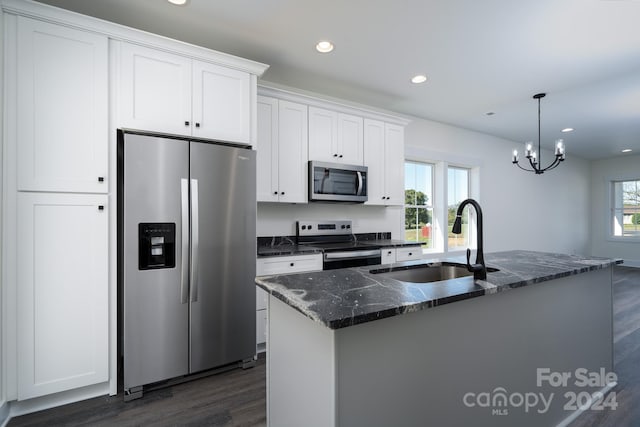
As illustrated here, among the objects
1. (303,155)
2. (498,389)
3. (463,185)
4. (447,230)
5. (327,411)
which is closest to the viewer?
(327,411)

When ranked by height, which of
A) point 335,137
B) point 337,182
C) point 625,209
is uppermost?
point 335,137

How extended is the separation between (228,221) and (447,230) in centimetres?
368

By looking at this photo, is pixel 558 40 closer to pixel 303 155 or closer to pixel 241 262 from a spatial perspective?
pixel 303 155

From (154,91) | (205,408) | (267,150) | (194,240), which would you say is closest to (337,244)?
(267,150)

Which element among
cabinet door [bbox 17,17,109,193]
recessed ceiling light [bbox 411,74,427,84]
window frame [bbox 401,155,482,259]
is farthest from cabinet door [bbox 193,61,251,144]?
window frame [bbox 401,155,482,259]

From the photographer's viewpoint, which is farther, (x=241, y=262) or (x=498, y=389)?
(x=241, y=262)

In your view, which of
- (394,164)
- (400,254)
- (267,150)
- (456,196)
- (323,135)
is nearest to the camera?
(267,150)

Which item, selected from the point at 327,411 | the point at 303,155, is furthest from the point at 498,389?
the point at 303,155

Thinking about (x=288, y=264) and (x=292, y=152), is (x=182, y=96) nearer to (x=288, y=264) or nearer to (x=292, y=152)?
(x=292, y=152)

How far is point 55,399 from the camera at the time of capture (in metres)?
1.96

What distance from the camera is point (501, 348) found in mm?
1492

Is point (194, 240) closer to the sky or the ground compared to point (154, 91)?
closer to the ground

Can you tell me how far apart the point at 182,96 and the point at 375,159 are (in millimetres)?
2226

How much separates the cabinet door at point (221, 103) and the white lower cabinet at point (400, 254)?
1864mm
